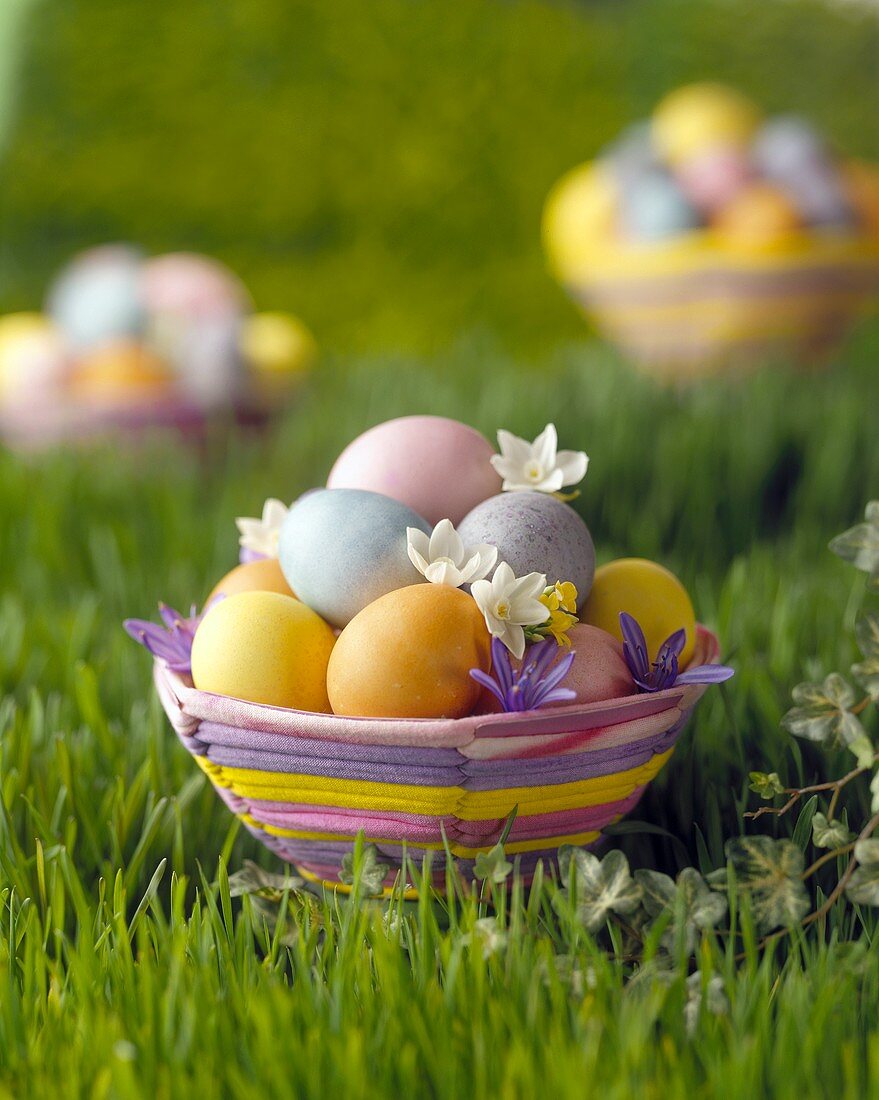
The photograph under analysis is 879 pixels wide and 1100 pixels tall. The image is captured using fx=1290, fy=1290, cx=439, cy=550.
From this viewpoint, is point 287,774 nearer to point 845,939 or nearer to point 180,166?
point 845,939

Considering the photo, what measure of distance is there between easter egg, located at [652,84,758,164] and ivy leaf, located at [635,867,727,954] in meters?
2.14

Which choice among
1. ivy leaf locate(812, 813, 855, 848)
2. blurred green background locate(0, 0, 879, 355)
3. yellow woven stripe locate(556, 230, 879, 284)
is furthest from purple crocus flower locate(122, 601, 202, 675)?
blurred green background locate(0, 0, 879, 355)

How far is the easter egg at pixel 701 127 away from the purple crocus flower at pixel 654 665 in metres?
2.05

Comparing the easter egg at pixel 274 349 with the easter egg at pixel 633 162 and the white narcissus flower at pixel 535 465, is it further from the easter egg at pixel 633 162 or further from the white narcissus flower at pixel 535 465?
the white narcissus flower at pixel 535 465

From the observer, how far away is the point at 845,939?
0.91 m

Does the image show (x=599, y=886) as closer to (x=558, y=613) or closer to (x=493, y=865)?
(x=493, y=865)

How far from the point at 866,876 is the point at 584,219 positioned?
7.13 ft

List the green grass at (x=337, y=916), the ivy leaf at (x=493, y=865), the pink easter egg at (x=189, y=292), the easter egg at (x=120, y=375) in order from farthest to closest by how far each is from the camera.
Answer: the pink easter egg at (x=189, y=292) → the easter egg at (x=120, y=375) → the ivy leaf at (x=493, y=865) → the green grass at (x=337, y=916)

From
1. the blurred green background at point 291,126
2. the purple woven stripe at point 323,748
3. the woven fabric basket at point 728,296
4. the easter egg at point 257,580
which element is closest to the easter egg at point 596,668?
the purple woven stripe at point 323,748

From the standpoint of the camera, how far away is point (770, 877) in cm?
87

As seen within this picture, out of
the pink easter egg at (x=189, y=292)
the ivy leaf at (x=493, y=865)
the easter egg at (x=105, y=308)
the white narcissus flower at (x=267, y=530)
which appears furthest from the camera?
the pink easter egg at (x=189, y=292)

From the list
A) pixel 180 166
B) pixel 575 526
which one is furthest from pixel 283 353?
pixel 180 166

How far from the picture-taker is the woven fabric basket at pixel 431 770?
81cm

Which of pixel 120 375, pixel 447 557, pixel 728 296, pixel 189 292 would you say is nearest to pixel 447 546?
pixel 447 557
